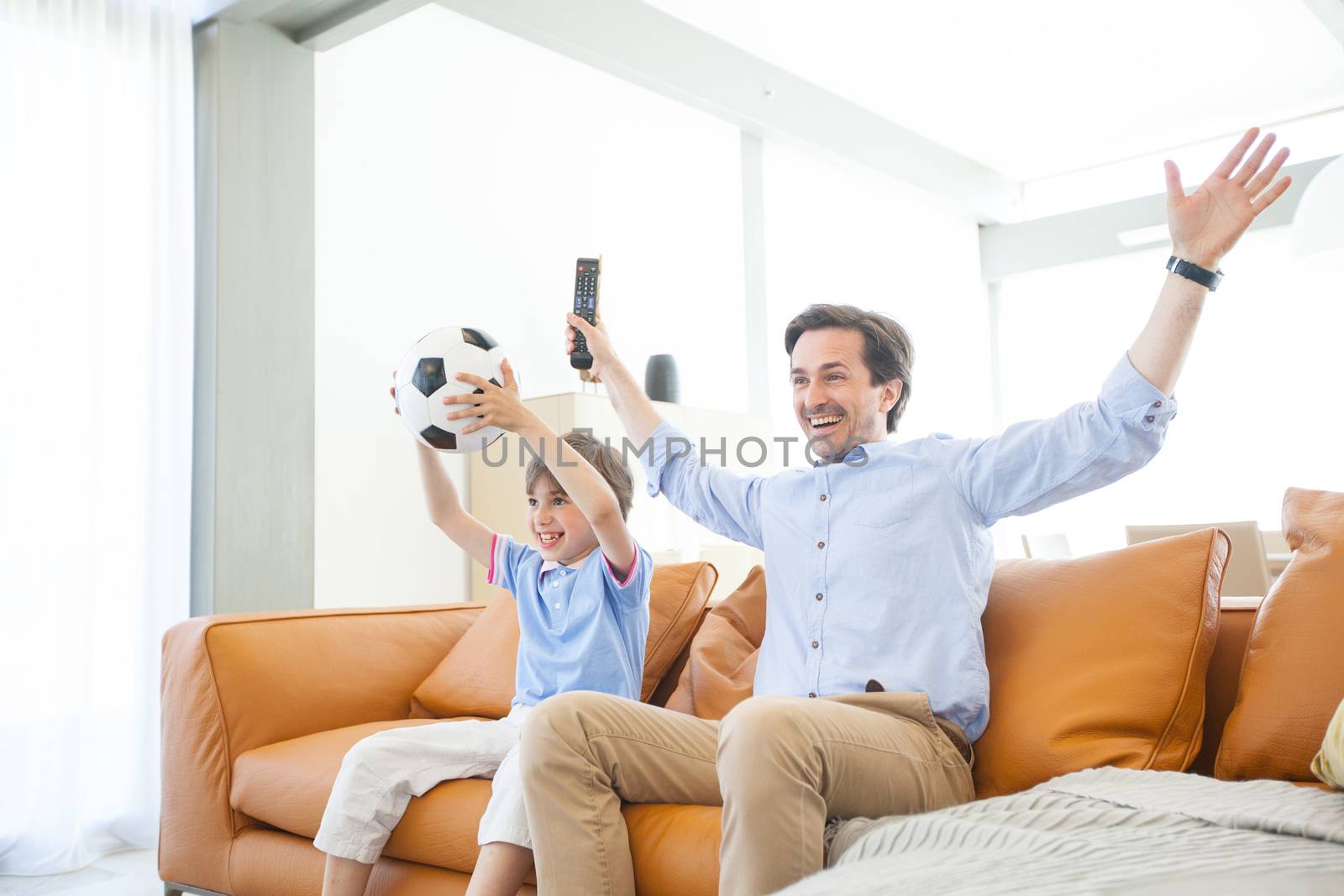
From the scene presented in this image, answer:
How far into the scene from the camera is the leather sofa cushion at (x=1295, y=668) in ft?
4.54

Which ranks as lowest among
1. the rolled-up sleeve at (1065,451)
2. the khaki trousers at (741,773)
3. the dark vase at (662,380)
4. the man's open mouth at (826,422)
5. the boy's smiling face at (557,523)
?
the khaki trousers at (741,773)

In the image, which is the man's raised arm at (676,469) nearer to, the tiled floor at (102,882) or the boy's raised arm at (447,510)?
the boy's raised arm at (447,510)

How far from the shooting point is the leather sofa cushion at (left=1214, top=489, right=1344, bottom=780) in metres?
1.38

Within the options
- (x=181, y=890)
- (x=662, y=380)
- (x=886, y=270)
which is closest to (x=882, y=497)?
(x=181, y=890)

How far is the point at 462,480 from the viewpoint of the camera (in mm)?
4008

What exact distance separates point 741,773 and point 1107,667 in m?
0.57

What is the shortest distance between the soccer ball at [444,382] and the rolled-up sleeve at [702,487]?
0.29 metres

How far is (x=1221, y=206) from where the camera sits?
1423 mm

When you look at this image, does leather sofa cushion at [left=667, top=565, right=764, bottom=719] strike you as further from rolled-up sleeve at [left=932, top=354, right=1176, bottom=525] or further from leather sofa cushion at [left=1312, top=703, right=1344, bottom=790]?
leather sofa cushion at [left=1312, top=703, right=1344, bottom=790]

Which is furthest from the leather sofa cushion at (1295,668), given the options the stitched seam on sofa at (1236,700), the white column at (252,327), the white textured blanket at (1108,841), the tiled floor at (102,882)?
the white column at (252,327)

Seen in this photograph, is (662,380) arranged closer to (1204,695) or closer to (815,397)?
(815,397)

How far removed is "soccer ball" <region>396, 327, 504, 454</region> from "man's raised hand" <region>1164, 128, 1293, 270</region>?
42.1 inches

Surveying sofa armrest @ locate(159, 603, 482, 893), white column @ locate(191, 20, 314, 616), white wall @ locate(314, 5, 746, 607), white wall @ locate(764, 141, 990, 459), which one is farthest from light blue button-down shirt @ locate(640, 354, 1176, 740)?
white wall @ locate(764, 141, 990, 459)

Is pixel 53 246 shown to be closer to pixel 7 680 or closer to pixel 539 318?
pixel 7 680
